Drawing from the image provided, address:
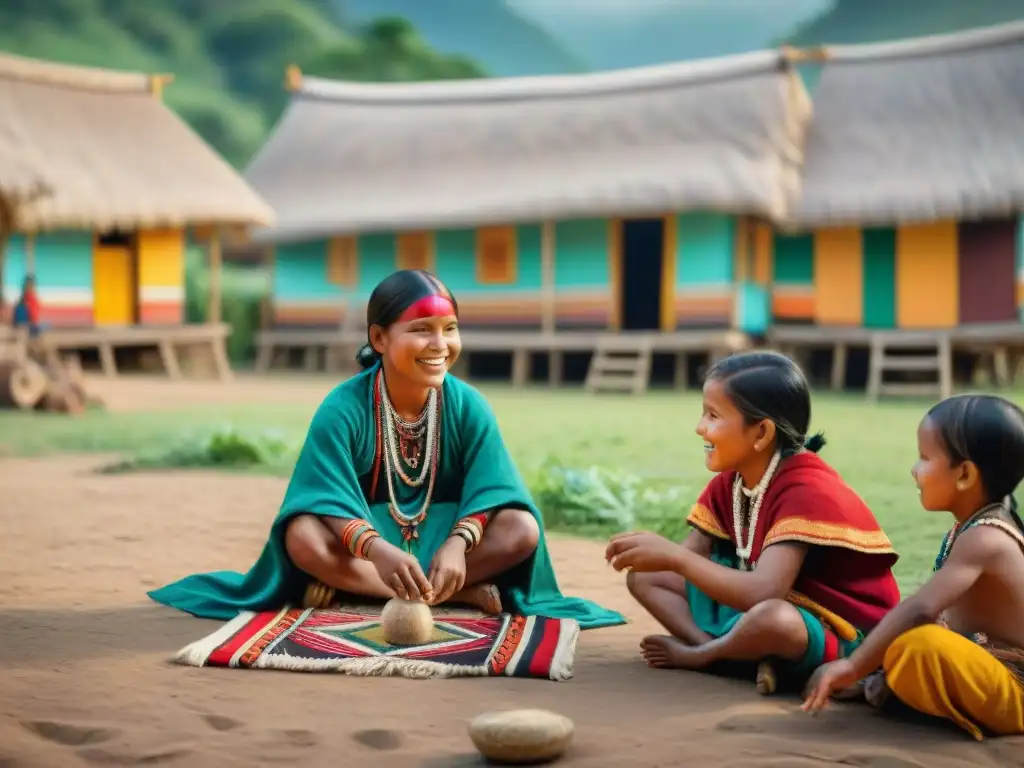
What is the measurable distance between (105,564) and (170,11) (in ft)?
179

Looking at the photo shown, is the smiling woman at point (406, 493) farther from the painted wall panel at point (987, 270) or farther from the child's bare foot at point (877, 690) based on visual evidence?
the painted wall panel at point (987, 270)

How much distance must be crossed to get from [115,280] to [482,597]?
15.8m

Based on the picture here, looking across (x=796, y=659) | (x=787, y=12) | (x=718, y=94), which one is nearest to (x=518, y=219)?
(x=718, y=94)

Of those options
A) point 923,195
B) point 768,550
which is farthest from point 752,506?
point 923,195

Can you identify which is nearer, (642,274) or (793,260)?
(793,260)

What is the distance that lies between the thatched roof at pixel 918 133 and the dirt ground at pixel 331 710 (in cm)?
1261

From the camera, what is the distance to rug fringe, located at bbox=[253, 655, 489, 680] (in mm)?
3250

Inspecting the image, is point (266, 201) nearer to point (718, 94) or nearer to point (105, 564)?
point (718, 94)

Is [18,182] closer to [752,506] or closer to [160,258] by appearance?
[160,258]

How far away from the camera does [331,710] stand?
2.90 meters

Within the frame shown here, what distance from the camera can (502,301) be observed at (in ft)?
59.9

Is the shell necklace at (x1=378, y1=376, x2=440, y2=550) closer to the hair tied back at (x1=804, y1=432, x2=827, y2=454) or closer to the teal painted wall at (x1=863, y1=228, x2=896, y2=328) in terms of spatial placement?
the hair tied back at (x1=804, y1=432, x2=827, y2=454)

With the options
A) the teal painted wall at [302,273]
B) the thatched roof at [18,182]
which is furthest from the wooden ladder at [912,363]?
the thatched roof at [18,182]

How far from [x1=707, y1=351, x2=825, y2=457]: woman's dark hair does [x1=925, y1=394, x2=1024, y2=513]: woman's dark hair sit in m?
0.43
